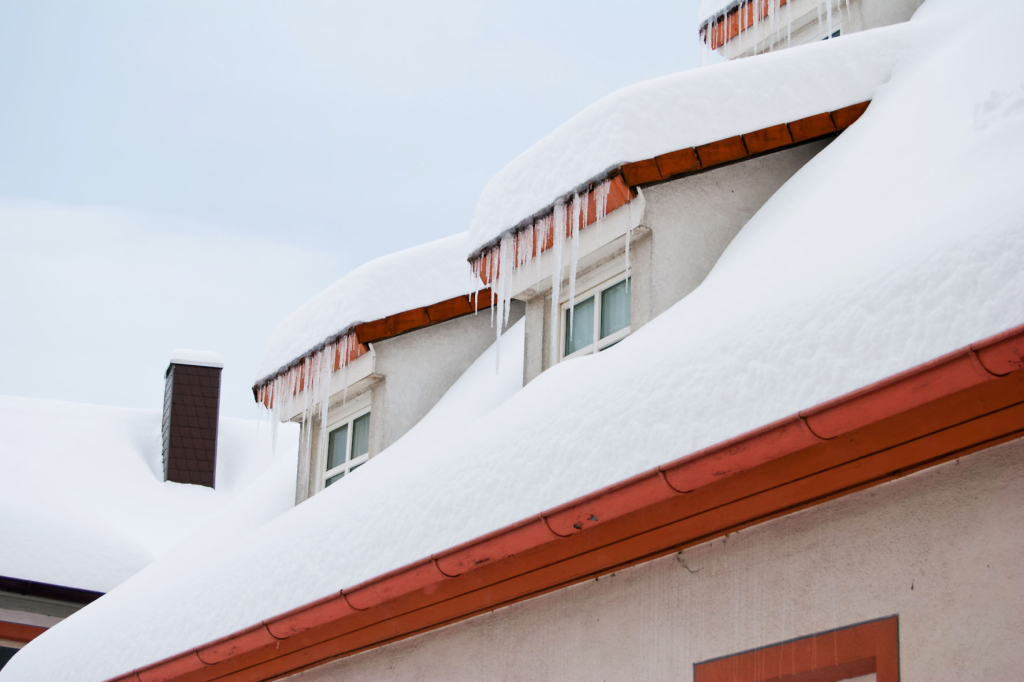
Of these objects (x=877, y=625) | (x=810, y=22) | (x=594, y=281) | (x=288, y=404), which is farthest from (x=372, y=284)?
(x=877, y=625)

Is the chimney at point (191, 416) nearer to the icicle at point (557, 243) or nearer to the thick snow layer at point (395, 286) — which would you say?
the thick snow layer at point (395, 286)

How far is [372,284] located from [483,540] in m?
4.15

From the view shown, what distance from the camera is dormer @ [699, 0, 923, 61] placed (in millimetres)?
8289

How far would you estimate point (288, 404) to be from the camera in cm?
921

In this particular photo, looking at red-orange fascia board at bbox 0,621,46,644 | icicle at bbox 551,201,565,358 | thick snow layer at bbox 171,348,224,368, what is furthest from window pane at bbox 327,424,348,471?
thick snow layer at bbox 171,348,224,368

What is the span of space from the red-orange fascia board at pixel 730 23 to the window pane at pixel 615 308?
3.90 meters

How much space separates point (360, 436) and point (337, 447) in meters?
0.27

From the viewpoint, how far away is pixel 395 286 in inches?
335

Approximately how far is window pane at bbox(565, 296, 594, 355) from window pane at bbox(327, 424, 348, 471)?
2731mm

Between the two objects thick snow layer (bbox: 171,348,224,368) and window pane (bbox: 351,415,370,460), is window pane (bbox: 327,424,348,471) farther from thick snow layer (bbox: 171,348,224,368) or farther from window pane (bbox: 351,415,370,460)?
thick snow layer (bbox: 171,348,224,368)

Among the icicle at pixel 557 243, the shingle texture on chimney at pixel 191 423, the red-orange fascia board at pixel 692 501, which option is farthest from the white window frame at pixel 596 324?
the shingle texture on chimney at pixel 191 423

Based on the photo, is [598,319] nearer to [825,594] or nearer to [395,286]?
[395,286]

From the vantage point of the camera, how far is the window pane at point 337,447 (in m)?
8.96

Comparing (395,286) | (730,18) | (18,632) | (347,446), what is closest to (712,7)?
(730,18)
